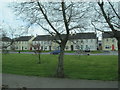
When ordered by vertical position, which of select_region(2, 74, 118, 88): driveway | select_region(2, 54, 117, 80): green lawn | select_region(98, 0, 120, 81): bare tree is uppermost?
select_region(98, 0, 120, 81): bare tree

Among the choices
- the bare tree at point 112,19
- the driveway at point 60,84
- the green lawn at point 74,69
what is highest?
the bare tree at point 112,19

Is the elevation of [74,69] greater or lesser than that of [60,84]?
lesser

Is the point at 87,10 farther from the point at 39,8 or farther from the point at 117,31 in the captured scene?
the point at 39,8

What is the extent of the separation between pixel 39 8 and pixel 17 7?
4.96ft

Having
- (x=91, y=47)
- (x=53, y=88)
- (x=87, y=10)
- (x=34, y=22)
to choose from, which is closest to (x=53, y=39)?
(x=34, y=22)

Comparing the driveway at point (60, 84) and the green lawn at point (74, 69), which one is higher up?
the driveway at point (60, 84)

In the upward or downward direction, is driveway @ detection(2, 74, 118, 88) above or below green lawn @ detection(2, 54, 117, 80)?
above

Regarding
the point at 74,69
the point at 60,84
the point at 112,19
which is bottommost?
the point at 74,69

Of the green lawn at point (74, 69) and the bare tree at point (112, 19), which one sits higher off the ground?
the bare tree at point (112, 19)

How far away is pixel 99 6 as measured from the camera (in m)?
10.9

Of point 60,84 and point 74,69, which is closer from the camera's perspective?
point 60,84

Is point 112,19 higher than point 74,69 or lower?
higher

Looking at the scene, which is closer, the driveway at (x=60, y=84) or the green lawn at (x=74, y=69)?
the driveway at (x=60, y=84)

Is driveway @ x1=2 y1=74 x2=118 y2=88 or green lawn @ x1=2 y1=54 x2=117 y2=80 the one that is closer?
driveway @ x1=2 y1=74 x2=118 y2=88
